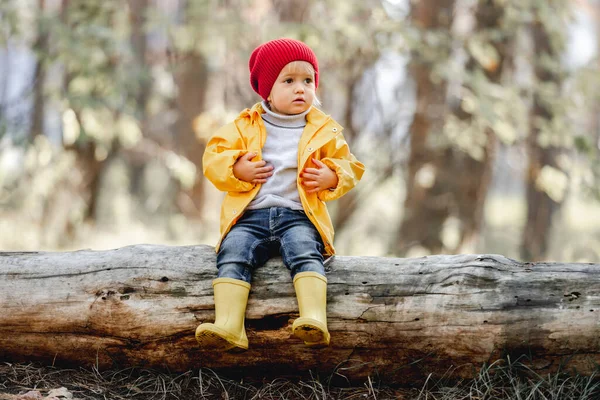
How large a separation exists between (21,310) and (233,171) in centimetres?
136

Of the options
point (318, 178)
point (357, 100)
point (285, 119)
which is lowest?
point (318, 178)

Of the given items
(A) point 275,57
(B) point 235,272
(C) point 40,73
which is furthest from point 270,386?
(C) point 40,73

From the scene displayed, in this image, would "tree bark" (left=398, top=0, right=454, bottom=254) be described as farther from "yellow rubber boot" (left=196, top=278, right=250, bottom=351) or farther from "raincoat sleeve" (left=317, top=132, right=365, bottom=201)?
"yellow rubber boot" (left=196, top=278, right=250, bottom=351)

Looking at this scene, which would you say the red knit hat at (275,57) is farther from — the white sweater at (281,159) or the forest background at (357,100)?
the forest background at (357,100)

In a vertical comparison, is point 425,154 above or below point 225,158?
above

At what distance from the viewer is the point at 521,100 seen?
7.57m

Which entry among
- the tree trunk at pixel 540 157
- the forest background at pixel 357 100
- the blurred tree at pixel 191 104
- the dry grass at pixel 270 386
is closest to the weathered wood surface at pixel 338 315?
the dry grass at pixel 270 386

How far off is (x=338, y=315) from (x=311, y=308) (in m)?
0.28

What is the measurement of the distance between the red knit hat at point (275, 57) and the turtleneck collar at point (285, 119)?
113 mm

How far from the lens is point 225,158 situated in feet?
11.0

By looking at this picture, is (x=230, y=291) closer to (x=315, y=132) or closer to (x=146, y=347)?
(x=146, y=347)

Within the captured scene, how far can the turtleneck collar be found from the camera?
11.5 ft

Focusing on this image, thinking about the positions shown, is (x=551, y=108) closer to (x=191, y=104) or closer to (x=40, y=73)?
(x=191, y=104)

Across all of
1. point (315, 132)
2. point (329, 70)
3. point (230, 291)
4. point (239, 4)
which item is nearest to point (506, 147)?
point (329, 70)
